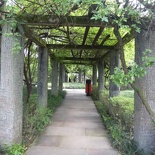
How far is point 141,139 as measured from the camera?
13.5ft

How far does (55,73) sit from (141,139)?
28.9 ft

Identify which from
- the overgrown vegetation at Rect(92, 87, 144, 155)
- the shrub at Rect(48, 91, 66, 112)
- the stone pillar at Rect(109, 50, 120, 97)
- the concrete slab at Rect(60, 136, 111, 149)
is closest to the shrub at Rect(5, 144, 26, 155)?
the concrete slab at Rect(60, 136, 111, 149)

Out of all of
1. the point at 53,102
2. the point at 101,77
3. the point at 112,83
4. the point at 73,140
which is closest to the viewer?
the point at 73,140

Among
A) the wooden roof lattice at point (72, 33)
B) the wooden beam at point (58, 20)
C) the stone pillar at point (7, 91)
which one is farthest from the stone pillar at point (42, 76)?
the stone pillar at point (7, 91)

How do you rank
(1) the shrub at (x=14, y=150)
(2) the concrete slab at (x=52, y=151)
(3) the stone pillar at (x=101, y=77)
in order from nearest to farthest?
1. (1) the shrub at (x=14, y=150)
2. (2) the concrete slab at (x=52, y=151)
3. (3) the stone pillar at (x=101, y=77)

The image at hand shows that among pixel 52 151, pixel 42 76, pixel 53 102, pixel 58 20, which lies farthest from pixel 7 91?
pixel 53 102

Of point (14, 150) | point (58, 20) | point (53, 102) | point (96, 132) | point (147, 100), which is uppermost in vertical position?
point (58, 20)

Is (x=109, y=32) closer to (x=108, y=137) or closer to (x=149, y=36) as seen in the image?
(x=149, y=36)

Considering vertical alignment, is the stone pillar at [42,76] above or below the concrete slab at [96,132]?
above

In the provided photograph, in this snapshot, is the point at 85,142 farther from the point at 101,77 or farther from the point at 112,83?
the point at 101,77

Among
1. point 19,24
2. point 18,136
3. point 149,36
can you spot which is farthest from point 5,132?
point 149,36

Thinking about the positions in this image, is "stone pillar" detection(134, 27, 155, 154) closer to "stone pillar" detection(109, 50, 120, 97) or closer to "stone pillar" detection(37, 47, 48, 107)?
"stone pillar" detection(109, 50, 120, 97)

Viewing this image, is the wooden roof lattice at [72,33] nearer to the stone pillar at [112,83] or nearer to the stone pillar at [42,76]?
the stone pillar at [112,83]

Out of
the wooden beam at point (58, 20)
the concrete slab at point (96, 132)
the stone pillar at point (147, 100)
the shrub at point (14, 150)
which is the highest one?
the wooden beam at point (58, 20)
